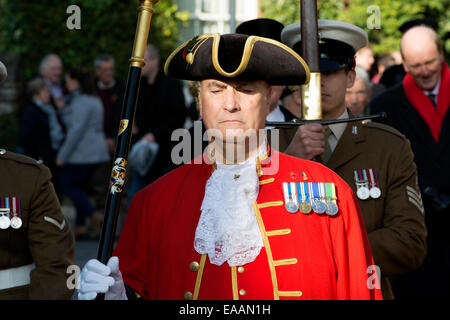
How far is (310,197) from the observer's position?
346 centimetres

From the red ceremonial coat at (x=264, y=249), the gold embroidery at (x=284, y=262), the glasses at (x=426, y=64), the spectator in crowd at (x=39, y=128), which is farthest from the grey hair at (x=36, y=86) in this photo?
the gold embroidery at (x=284, y=262)

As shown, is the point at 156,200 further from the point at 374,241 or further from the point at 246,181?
the point at 374,241

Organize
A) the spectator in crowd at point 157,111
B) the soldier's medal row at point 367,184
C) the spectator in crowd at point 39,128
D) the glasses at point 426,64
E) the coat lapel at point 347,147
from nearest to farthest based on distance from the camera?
the soldier's medal row at point 367,184 → the coat lapel at point 347,147 → the glasses at point 426,64 → the spectator in crowd at point 157,111 → the spectator in crowd at point 39,128

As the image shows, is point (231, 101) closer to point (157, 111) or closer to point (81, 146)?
point (157, 111)

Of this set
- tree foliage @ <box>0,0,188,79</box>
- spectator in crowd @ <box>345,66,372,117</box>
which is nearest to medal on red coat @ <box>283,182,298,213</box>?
spectator in crowd @ <box>345,66,372,117</box>

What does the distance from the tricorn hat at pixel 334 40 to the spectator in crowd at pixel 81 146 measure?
5.45 meters

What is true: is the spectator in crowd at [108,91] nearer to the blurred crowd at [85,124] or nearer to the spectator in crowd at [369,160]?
the blurred crowd at [85,124]

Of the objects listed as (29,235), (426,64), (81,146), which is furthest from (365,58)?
(29,235)

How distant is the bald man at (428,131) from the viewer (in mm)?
6184

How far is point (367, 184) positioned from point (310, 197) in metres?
1.14

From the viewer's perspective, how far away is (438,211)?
6223 millimetres
